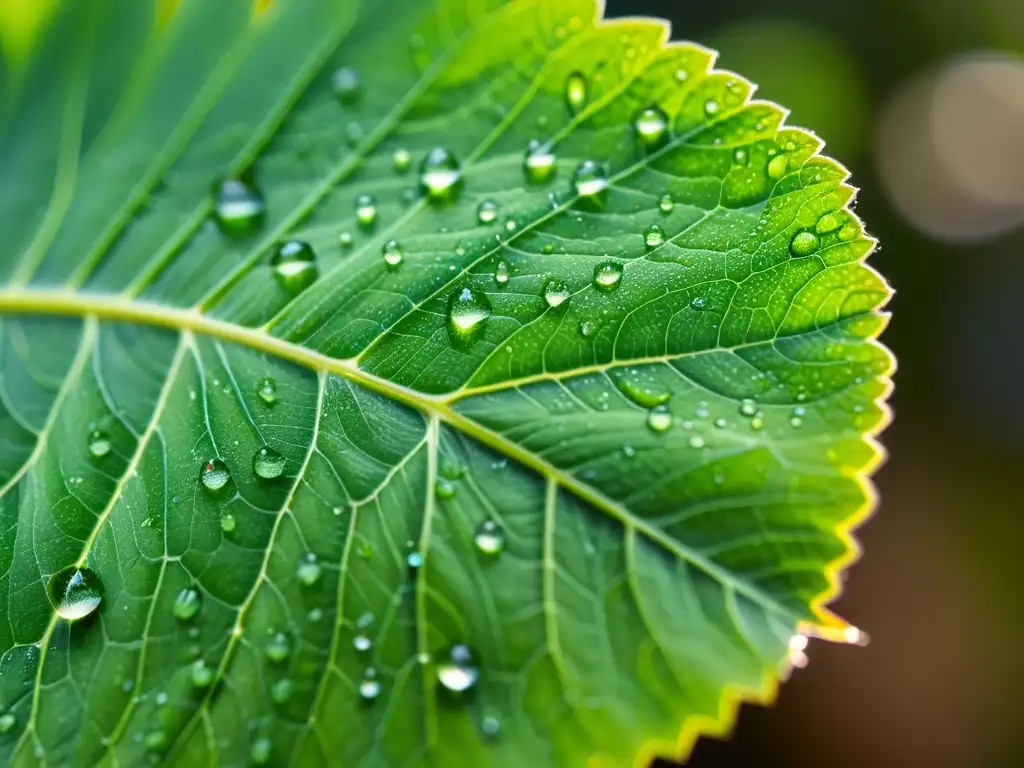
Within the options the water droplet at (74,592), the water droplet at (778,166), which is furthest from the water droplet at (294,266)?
the water droplet at (778,166)

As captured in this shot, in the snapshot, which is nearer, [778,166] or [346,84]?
[778,166]

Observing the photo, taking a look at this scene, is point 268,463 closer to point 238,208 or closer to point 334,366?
point 334,366

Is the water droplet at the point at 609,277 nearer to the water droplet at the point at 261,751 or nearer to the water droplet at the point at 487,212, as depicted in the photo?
the water droplet at the point at 487,212

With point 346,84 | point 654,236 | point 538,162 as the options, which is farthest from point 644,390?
point 346,84

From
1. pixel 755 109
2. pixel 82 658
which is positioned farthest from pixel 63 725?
pixel 755 109

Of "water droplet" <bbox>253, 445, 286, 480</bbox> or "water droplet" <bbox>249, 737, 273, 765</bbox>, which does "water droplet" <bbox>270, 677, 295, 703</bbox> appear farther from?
"water droplet" <bbox>253, 445, 286, 480</bbox>

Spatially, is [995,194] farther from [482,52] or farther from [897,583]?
[482,52]
